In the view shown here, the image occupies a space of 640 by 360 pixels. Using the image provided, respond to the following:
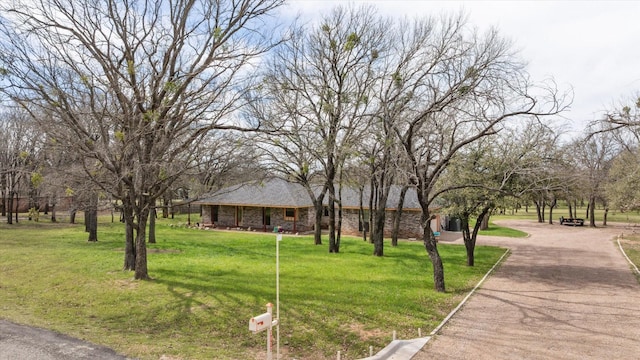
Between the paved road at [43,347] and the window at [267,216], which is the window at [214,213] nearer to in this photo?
the window at [267,216]

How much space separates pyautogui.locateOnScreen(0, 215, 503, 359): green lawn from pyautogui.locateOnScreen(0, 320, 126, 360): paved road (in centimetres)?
31

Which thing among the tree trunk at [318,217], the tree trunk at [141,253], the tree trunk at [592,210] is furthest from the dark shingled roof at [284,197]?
the tree trunk at [592,210]

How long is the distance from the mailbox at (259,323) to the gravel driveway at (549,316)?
3.16 m

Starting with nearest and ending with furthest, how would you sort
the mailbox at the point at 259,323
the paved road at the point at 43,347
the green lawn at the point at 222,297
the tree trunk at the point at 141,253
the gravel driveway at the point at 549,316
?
the mailbox at the point at 259,323 < the paved road at the point at 43,347 < the gravel driveway at the point at 549,316 < the green lawn at the point at 222,297 < the tree trunk at the point at 141,253

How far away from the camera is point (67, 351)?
7.81 meters

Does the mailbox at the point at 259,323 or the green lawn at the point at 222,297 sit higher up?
the mailbox at the point at 259,323

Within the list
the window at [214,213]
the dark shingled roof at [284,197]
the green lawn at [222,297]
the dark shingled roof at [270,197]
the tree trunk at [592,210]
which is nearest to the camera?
the green lawn at [222,297]

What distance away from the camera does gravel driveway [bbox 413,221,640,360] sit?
8414 mm

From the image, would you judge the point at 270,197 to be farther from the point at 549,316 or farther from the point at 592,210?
the point at 592,210

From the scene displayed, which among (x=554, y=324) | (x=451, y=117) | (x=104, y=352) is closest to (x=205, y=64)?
(x=451, y=117)

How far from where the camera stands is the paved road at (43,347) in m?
7.54

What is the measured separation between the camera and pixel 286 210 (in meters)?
34.3

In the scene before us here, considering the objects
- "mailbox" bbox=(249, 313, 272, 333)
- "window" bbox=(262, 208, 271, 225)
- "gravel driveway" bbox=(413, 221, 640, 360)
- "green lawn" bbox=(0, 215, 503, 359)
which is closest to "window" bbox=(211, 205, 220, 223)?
"window" bbox=(262, 208, 271, 225)

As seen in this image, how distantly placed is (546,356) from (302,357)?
488 centimetres
